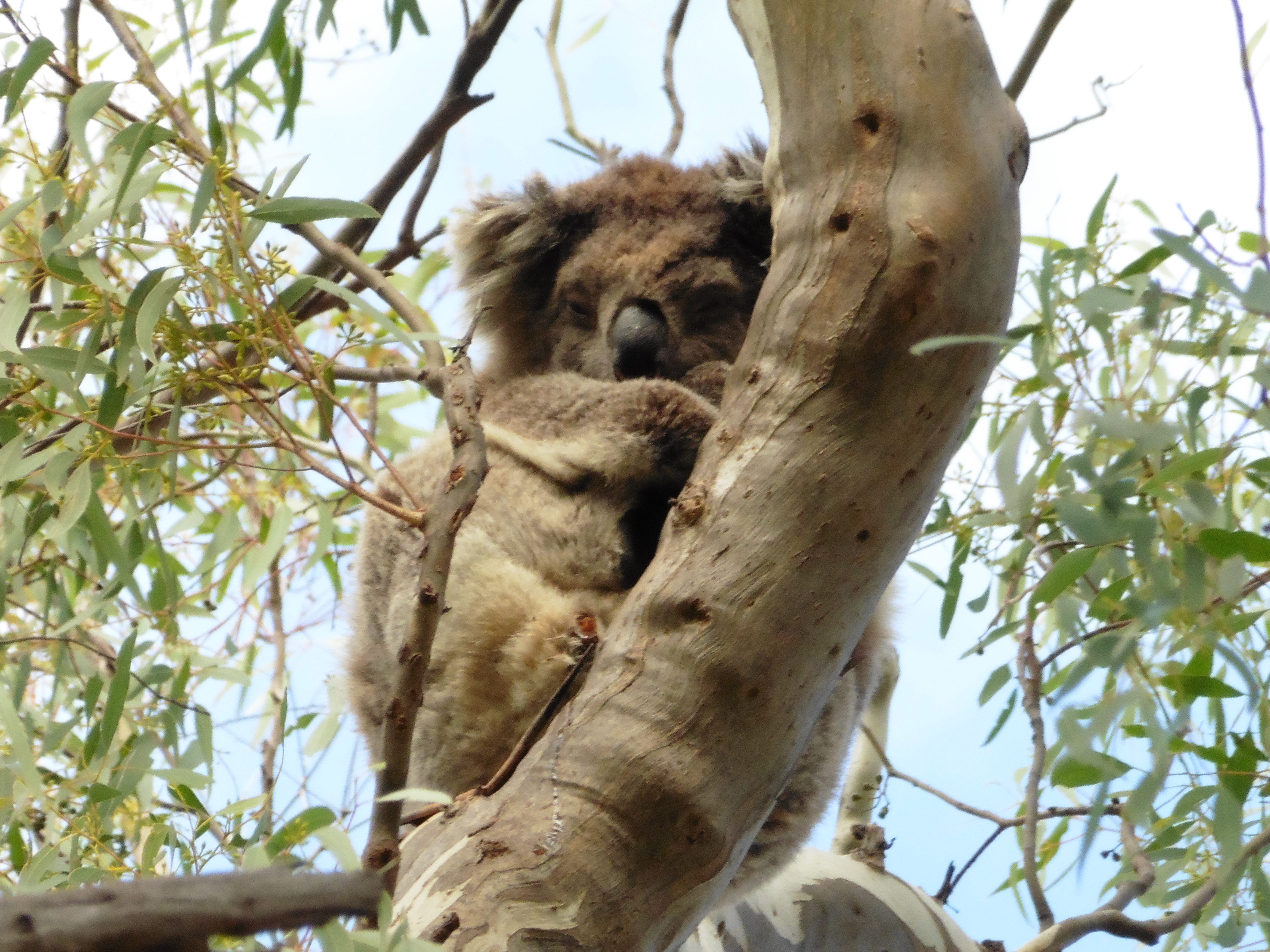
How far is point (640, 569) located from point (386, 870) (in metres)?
0.81

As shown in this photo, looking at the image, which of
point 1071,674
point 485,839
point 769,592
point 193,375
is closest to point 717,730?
point 769,592

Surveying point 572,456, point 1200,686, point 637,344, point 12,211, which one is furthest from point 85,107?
point 1200,686

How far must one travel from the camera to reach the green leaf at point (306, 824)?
4.38ft

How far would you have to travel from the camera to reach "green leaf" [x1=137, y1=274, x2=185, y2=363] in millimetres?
1636

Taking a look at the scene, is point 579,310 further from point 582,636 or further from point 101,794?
point 101,794

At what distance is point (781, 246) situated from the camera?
153 centimetres

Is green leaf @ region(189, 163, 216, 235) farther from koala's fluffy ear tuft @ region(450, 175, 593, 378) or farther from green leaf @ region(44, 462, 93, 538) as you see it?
koala's fluffy ear tuft @ region(450, 175, 593, 378)

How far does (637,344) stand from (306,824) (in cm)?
119

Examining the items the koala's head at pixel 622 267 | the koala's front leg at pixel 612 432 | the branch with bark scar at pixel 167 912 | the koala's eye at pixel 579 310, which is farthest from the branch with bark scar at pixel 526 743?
the koala's eye at pixel 579 310

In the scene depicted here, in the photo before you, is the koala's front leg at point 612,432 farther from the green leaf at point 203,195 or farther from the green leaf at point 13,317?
the green leaf at point 13,317

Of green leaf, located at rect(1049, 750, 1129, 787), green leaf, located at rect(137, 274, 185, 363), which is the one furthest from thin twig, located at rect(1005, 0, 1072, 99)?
green leaf, located at rect(137, 274, 185, 363)

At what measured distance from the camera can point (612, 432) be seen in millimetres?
1870

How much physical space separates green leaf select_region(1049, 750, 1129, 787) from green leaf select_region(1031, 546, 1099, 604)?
0.21 meters

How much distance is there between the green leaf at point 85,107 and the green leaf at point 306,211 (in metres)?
0.28
